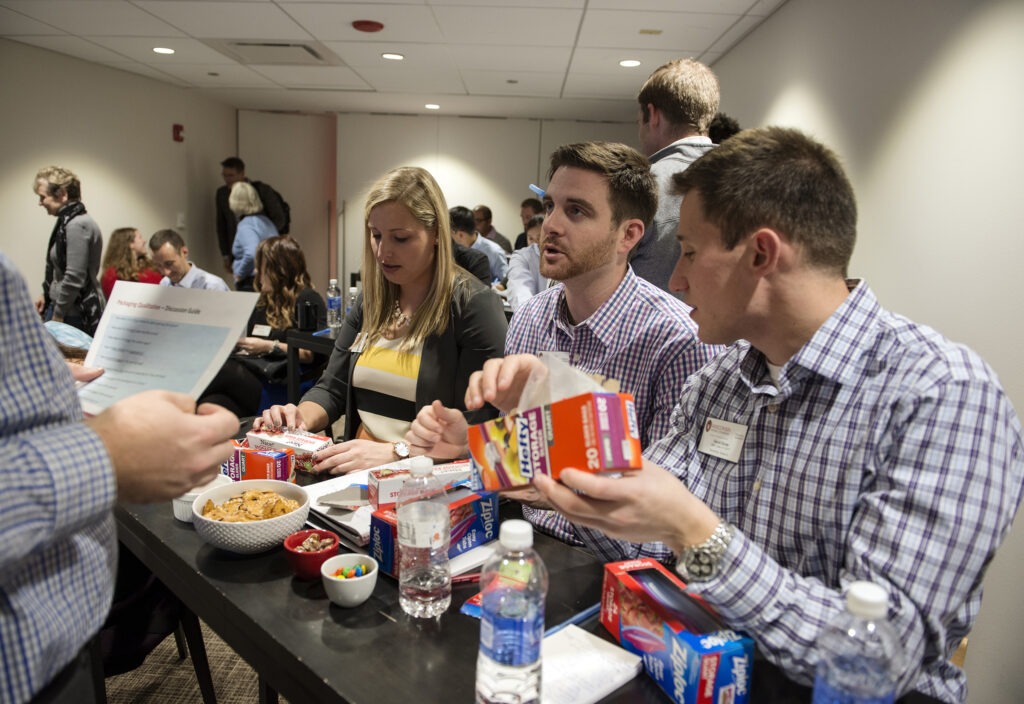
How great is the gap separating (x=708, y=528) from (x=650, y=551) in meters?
0.43

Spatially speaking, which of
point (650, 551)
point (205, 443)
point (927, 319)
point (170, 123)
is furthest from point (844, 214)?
point (170, 123)

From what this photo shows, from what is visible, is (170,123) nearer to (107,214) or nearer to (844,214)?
(107,214)

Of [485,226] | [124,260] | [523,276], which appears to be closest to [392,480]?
[523,276]

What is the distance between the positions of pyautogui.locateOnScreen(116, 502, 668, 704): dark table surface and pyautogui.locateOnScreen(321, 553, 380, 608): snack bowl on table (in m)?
0.02

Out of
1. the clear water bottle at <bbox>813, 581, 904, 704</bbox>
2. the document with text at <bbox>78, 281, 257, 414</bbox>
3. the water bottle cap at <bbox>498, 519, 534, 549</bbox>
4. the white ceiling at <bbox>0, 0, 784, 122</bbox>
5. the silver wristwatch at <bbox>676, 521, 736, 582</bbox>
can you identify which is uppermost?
the white ceiling at <bbox>0, 0, 784, 122</bbox>

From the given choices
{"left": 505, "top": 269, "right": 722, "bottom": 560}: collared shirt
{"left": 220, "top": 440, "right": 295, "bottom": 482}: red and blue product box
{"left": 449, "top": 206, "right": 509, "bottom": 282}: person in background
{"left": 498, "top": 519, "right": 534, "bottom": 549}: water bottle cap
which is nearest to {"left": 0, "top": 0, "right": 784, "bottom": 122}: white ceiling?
{"left": 449, "top": 206, "right": 509, "bottom": 282}: person in background

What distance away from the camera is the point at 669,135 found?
2.69m

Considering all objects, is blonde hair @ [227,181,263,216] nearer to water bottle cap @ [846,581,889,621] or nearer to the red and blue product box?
the red and blue product box

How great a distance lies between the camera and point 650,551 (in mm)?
1267

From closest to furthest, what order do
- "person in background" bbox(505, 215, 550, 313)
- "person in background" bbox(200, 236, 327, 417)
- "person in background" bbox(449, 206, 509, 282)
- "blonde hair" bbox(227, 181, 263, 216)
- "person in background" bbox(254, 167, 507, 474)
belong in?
"person in background" bbox(254, 167, 507, 474)
"person in background" bbox(200, 236, 327, 417)
"person in background" bbox(505, 215, 550, 313)
"person in background" bbox(449, 206, 509, 282)
"blonde hair" bbox(227, 181, 263, 216)

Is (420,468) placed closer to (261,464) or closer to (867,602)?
(261,464)

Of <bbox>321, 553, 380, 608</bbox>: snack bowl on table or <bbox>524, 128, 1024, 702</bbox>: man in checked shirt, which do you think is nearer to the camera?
<bbox>524, 128, 1024, 702</bbox>: man in checked shirt

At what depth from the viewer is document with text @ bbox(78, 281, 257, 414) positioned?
78 cm

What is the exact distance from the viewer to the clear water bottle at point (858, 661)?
70 centimetres
